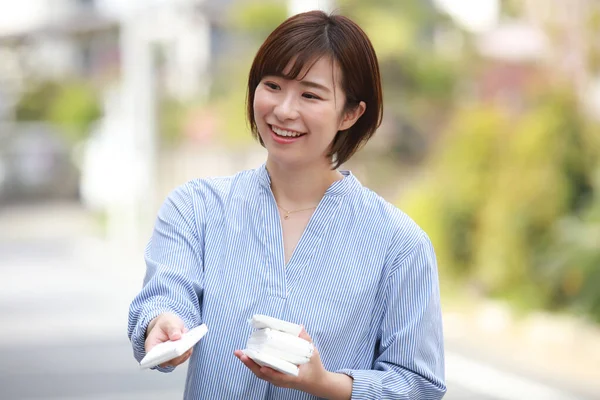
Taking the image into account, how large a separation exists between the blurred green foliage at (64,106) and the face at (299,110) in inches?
853

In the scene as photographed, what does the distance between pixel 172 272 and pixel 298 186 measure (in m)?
0.30

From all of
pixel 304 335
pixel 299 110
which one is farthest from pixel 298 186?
pixel 304 335

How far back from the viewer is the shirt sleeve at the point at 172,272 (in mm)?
1891

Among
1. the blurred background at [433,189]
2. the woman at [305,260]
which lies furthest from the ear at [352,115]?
the blurred background at [433,189]

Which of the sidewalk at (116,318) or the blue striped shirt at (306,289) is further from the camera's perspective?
the sidewalk at (116,318)

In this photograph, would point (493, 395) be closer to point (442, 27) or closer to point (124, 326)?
point (124, 326)

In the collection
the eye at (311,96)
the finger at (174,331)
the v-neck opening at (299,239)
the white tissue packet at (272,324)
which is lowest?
the finger at (174,331)

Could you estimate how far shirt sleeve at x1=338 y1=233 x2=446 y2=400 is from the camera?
1.92 meters

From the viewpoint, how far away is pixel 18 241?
53.8 feet

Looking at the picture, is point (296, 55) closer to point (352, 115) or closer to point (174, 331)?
point (352, 115)

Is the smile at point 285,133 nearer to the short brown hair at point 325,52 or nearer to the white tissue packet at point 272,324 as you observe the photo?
the short brown hair at point 325,52

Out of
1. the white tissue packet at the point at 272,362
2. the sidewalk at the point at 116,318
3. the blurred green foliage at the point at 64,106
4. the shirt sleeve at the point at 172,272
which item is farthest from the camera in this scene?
the blurred green foliage at the point at 64,106

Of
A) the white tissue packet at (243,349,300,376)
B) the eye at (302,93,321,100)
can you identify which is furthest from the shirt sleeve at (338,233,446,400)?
the eye at (302,93,321,100)

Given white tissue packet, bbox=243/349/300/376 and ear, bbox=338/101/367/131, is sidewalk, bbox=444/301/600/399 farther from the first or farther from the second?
white tissue packet, bbox=243/349/300/376
